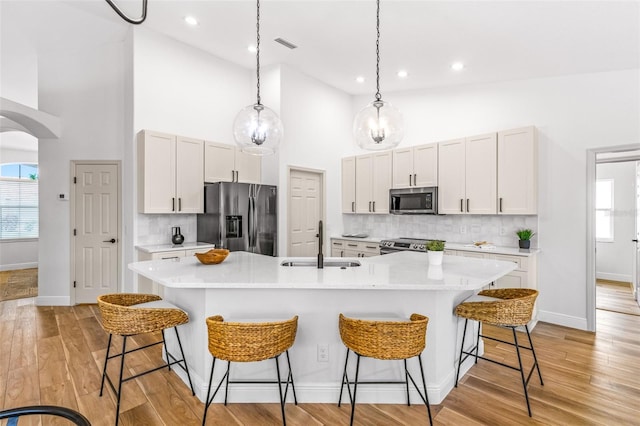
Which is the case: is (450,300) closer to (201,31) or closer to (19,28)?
(201,31)

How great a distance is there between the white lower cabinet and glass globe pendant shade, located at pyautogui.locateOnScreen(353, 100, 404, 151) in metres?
2.74

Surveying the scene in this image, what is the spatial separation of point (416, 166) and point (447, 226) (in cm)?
102

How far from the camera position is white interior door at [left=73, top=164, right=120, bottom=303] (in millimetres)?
4801

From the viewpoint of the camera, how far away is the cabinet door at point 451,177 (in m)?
4.61

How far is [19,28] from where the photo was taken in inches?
165

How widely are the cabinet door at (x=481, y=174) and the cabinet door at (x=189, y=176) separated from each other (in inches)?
141

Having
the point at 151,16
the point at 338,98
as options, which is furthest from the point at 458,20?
the point at 151,16

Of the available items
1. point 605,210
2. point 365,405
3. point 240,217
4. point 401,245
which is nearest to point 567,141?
point 401,245

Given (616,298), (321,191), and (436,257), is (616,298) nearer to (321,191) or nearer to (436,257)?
(436,257)

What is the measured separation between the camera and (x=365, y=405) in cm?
231

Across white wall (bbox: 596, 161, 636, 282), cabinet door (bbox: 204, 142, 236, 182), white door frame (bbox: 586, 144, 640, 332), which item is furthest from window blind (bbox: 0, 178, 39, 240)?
white wall (bbox: 596, 161, 636, 282)

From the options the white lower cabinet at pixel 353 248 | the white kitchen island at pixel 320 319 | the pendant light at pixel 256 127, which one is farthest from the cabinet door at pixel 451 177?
the pendant light at pixel 256 127

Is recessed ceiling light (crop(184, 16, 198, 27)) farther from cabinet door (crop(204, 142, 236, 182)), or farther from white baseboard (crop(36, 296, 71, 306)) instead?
white baseboard (crop(36, 296, 71, 306))

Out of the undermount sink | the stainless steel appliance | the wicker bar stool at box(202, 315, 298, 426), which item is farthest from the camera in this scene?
the stainless steel appliance
